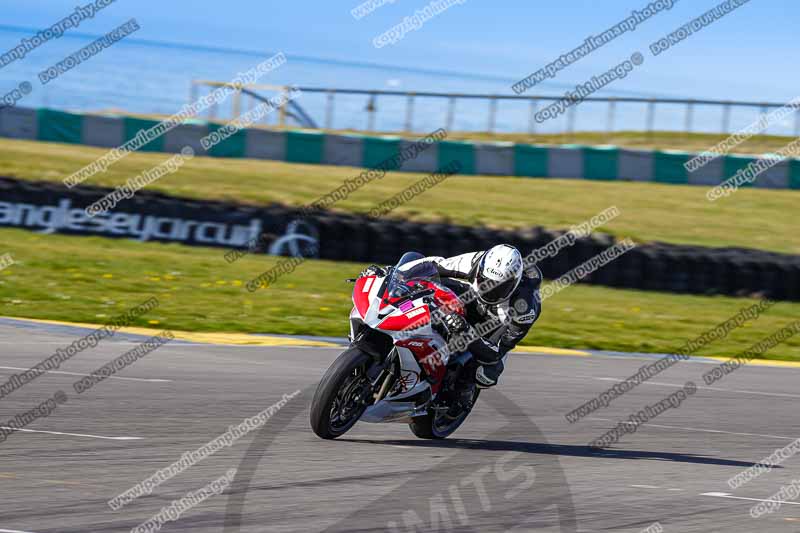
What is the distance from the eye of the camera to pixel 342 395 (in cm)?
756

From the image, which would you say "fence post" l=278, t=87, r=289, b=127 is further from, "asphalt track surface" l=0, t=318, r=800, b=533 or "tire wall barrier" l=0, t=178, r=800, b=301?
"asphalt track surface" l=0, t=318, r=800, b=533

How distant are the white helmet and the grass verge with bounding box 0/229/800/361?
21.0 feet

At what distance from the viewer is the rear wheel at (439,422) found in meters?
8.27

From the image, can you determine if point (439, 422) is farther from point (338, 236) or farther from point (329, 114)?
point (329, 114)

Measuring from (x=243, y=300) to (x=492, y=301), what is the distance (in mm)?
8467

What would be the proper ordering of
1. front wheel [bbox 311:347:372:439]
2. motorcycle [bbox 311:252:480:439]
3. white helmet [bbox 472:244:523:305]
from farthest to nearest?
white helmet [bbox 472:244:523:305] < motorcycle [bbox 311:252:480:439] < front wheel [bbox 311:347:372:439]

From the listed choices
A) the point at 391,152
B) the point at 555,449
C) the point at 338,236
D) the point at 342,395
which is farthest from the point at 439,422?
the point at 391,152

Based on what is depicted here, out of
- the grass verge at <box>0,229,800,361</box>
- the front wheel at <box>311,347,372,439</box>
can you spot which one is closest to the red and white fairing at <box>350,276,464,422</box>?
the front wheel at <box>311,347,372,439</box>

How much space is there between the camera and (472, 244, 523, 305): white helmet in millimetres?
8094

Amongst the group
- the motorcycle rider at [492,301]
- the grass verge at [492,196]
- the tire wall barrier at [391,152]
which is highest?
the motorcycle rider at [492,301]

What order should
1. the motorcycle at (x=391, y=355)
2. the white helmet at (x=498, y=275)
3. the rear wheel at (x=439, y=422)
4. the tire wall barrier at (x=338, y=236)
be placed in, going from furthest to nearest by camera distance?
the tire wall barrier at (x=338, y=236) < the rear wheel at (x=439, y=422) < the white helmet at (x=498, y=275) < the motorcycle at (x=391, y=355)

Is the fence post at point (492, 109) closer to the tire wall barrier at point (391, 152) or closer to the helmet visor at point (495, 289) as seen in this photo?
the tire wall barrier at point (391, 152)

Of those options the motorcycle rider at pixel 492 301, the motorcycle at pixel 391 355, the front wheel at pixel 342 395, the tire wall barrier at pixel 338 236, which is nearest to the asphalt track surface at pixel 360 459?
the front wheel at pixel 342 395

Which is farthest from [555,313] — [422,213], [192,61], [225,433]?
[192,61]
